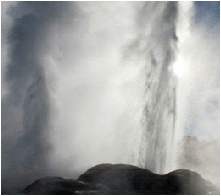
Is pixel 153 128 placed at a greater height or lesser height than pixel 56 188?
greater

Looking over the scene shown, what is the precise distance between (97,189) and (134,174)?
6.99 meters

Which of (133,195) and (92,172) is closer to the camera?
(133,195)

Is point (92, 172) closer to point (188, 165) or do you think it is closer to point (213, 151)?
point (188, 165)

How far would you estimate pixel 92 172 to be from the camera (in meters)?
47.3

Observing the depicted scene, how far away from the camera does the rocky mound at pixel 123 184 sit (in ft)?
133

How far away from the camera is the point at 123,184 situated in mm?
43500

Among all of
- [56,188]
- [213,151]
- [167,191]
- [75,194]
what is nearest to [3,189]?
[56,188]

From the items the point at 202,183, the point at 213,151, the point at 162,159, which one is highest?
the point at 213,151

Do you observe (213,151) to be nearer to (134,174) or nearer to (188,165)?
(188,165)

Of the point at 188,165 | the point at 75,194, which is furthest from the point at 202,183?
the point at 188,165

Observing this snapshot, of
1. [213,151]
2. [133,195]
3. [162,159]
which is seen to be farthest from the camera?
[213,151]

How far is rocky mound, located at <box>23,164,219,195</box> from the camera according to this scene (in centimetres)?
4049

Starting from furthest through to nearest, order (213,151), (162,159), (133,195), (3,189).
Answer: (213,151) → (162,159) → (3,189) → (133,195)

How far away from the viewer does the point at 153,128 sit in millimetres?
52969
